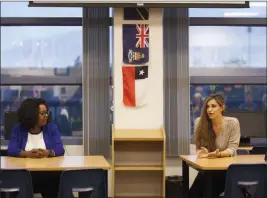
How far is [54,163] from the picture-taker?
140 inches

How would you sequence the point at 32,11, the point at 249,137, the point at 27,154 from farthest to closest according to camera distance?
the point at 32,11
the point at 249,137
the point at 27,154

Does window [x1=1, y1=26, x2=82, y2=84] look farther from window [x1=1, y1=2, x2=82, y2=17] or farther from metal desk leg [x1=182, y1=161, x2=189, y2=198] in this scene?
metal desk leg [x1=182, y1=161, x2=189, y2=198]

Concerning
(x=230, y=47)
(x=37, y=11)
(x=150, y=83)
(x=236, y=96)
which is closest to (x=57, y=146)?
→ (x=150, y=83)

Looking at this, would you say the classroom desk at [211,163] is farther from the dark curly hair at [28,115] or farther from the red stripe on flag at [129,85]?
the red stripe on flag at [129,85]

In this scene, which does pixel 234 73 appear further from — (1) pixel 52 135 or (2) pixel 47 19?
(1) pixel 52 135

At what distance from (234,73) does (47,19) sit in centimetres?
276

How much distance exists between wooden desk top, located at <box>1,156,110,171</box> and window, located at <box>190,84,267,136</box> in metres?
2.63

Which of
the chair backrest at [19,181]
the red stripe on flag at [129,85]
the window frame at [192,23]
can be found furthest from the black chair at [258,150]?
the chair backrest at [19,181]

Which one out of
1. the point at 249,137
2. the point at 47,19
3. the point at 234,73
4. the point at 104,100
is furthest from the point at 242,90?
the point at 47,19

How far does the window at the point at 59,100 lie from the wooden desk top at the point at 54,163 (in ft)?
7.29

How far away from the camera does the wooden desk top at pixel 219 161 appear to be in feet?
11.3

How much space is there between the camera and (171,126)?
5.88 m

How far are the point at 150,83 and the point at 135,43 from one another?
Result: 56 cm

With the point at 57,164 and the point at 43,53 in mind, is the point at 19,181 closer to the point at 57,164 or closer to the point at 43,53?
the point at 57,164
